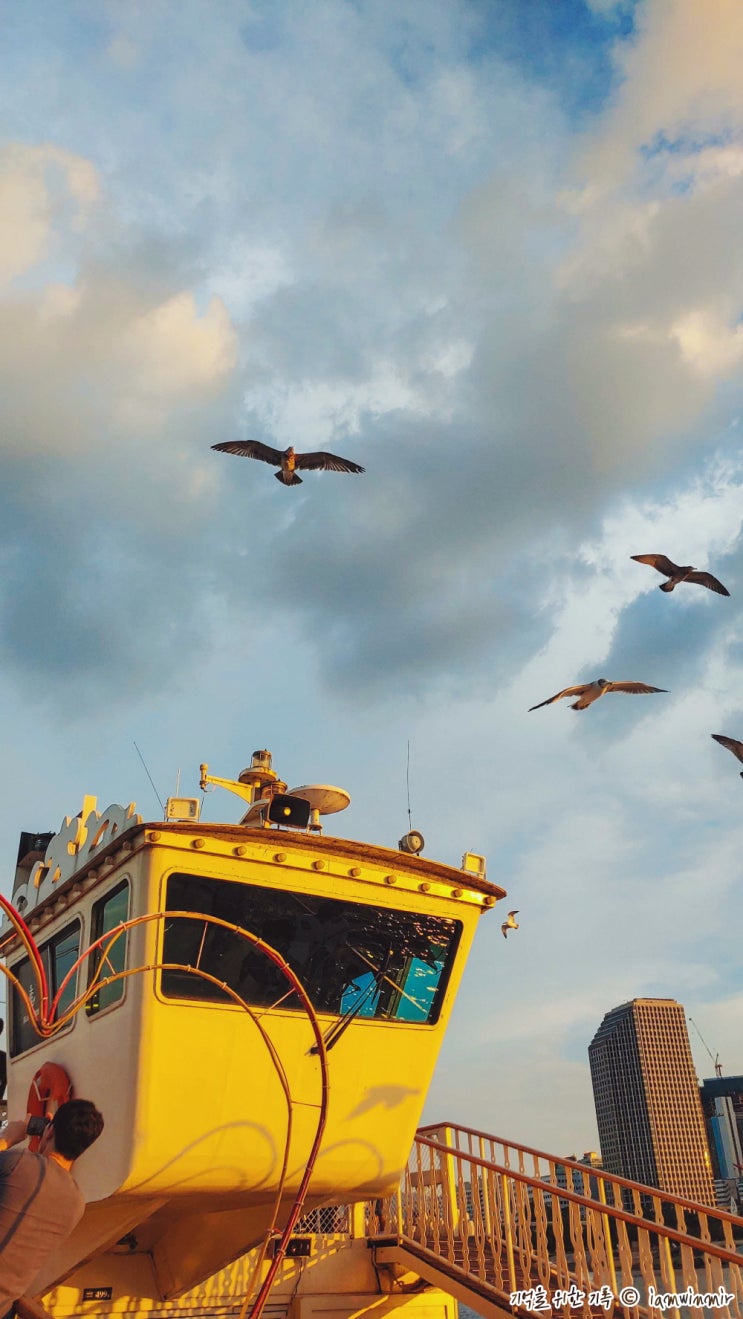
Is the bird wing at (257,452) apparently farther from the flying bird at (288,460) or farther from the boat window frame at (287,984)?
the boat window frame at (287,984)

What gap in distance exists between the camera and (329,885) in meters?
10.9

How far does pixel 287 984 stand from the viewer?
10484mm

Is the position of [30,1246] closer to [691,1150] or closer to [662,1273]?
[662,1273]

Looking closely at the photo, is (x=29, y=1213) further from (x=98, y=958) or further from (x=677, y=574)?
(x=677, y=574)

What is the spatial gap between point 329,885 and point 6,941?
5.55m

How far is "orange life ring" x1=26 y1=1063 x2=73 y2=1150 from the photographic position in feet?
34.7

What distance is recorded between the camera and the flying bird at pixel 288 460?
54.5 feet

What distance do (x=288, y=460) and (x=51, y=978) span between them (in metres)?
8.64

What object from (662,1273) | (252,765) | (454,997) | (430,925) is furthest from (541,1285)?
(252,765)

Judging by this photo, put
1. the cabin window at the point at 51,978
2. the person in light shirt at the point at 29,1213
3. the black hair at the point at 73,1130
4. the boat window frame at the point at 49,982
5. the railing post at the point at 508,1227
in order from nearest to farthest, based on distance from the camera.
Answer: the person in light shirt at the point at 29,1213 → the black hair at the point at 73,1130 → the railing post at the point at 508,1227 → the boat window frame at the point at 49,982 → the cabin window at the point at 51,978

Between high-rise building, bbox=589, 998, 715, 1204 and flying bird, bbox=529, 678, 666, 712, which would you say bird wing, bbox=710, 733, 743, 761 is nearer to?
flying bird, bbox=529, 678, 666, 712

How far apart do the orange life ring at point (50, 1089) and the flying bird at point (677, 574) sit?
12479mm

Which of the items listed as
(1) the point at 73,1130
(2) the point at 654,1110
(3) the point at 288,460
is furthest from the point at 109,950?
(2) the point at 654,1110

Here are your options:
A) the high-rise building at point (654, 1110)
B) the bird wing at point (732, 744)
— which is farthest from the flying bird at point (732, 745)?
the high-rise building at point (654, 1110)
